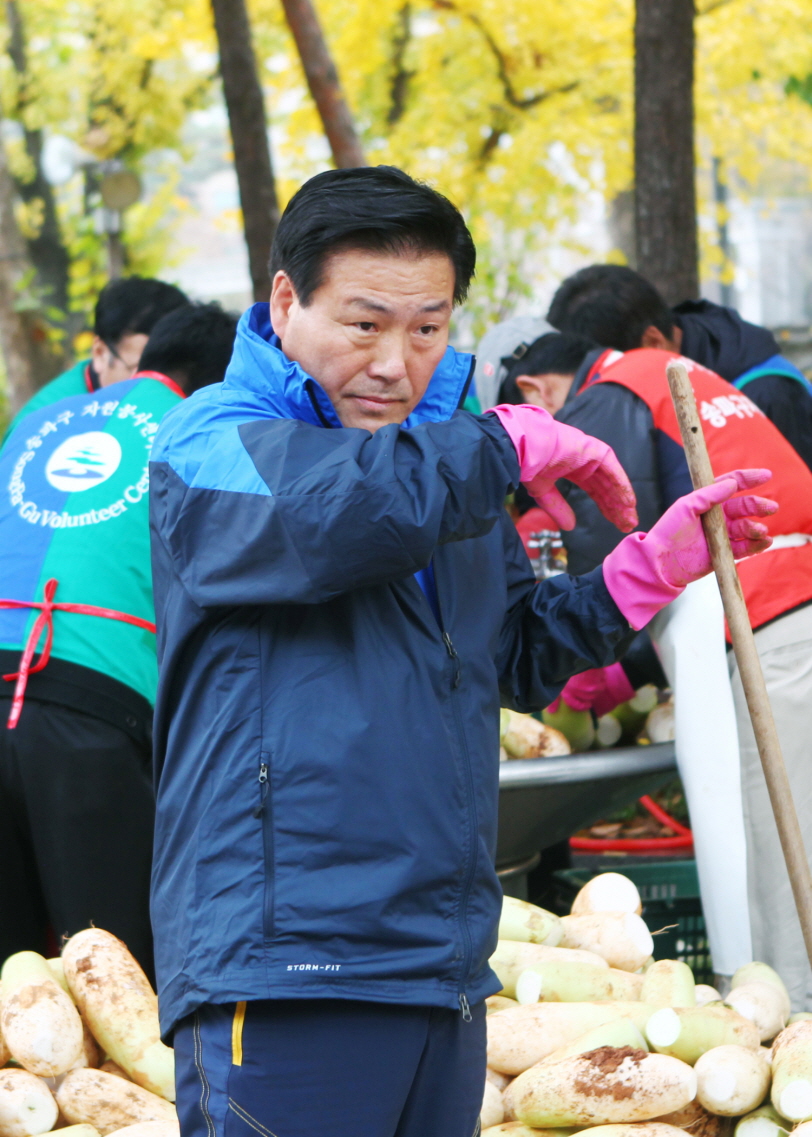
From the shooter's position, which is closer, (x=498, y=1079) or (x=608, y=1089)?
(x=608, y=1089)

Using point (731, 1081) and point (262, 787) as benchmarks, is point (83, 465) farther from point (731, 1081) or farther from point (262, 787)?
point (731, 1081)

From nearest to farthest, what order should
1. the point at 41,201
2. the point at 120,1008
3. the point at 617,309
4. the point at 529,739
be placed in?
the point at 120,1008 < the point at 529,739 < the point at 617,309 < the point at 41,201

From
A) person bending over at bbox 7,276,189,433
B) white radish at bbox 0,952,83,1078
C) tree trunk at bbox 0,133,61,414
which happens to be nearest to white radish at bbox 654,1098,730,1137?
white radish at bbox 0,952,83,1078

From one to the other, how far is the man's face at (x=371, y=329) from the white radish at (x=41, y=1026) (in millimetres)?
1509

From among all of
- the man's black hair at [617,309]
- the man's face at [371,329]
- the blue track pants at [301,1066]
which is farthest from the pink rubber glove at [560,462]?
the man's black hair at [617,309]

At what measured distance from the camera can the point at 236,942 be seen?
1.51 meters

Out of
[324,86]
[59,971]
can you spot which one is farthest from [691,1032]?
[324,86]

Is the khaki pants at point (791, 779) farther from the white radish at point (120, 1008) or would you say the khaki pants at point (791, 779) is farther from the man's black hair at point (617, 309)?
the white radish at point (120, 1008)

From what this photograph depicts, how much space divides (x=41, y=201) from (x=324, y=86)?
9.31m

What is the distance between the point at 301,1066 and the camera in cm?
155

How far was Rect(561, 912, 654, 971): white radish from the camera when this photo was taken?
9.51ft

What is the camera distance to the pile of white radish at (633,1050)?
227 centimetres

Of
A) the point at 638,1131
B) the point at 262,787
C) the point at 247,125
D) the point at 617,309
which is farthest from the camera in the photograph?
the point at 247,125

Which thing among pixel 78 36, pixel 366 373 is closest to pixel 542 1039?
pixel 366 373
